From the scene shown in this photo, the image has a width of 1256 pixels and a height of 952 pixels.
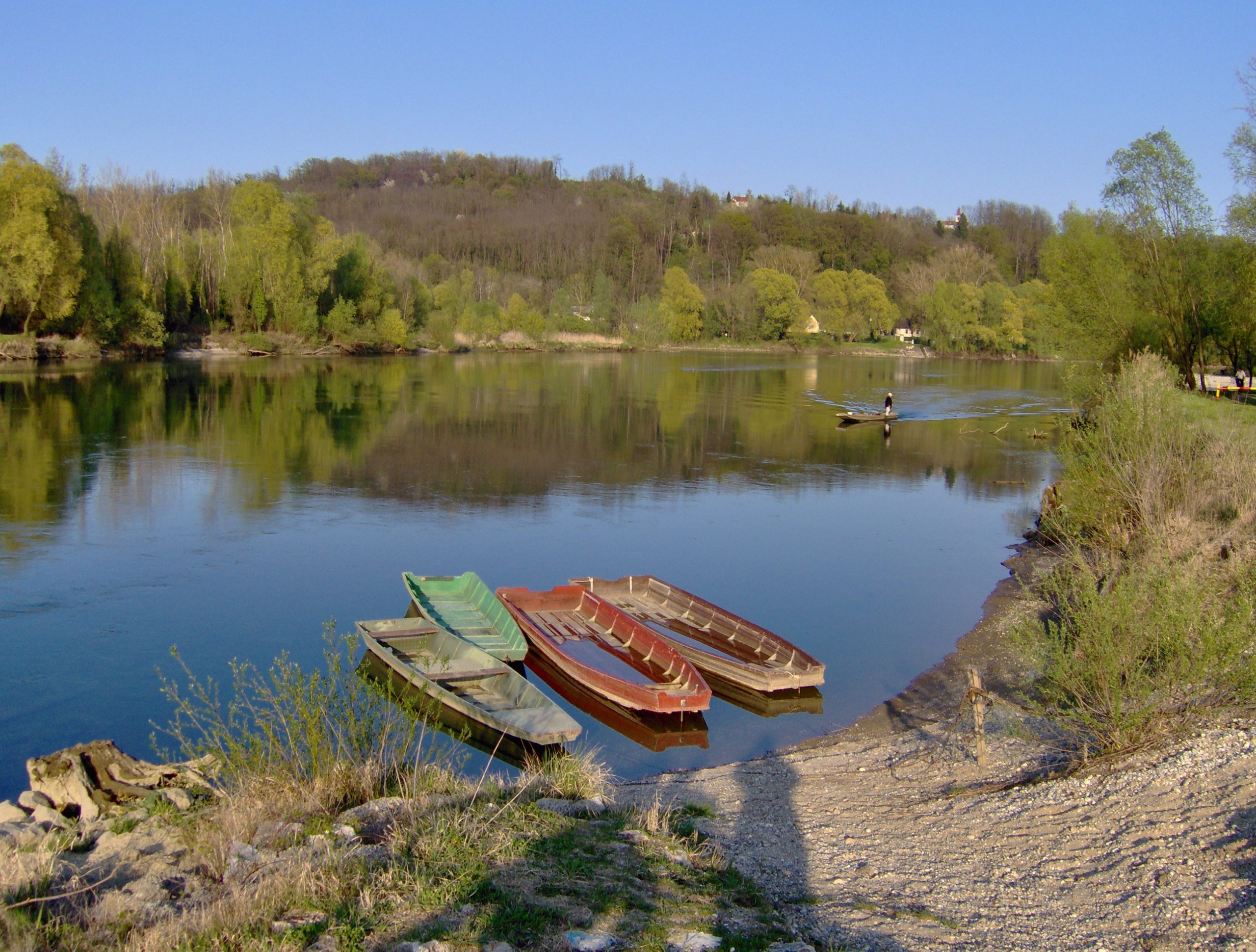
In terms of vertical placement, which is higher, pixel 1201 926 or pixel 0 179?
pixel 0 179

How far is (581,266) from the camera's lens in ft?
413

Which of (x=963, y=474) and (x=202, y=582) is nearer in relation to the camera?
(x=202, y=582)

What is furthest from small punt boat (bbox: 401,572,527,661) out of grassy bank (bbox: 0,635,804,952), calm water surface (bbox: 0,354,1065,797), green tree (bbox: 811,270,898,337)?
green tree (bbox: 811,270,898,337)

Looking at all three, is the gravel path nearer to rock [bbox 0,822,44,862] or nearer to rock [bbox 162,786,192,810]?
rock [bbox 162,786,192,810]

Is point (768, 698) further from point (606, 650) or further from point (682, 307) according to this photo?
point (682, 307)

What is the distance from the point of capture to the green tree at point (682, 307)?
110125 millimetres

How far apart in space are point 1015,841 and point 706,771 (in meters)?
3.94

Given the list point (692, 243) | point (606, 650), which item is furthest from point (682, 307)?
point (606, 650)

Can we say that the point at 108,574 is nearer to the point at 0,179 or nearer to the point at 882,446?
→ the point at 882,446

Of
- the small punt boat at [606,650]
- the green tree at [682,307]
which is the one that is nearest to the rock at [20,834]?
the small punt boat at [606,650]

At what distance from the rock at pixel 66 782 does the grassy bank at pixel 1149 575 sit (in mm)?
8661

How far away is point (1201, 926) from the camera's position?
5.48m

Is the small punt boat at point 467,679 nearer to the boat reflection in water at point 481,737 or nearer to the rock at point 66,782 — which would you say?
the boat reflection in water at point 481,737

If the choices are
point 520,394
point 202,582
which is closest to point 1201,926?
point 202,582
